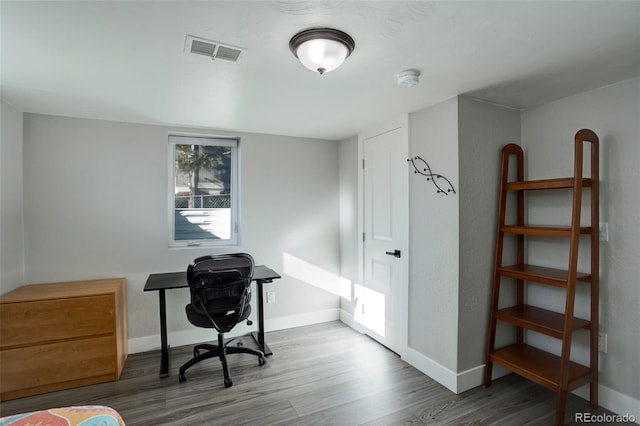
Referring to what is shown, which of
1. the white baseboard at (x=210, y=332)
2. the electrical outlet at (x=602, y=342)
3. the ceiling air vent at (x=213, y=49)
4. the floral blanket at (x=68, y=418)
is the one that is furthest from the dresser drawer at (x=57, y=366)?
the electrical outlet at (x=602, y=342)

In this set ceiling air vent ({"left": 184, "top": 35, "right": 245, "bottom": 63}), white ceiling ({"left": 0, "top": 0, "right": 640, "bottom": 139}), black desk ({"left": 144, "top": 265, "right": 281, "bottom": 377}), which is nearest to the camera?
white ceiling ({"left": 0, "top": 0, "right": 640, "bottom": 139})

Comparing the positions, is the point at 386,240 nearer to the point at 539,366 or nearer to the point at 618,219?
the point at 539,366

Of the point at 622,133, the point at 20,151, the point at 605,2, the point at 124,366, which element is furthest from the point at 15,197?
the point at 622,133

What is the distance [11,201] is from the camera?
2510 mm

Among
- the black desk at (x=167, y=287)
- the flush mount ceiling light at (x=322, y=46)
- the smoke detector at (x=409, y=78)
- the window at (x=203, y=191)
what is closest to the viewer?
the flush mount ceiling light at (x=322, y=46)

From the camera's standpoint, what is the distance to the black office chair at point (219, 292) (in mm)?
2418

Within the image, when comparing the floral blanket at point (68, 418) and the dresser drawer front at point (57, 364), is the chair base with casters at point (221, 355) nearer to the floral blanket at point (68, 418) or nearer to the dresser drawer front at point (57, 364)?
the dresser drawer front at point (57, 364)

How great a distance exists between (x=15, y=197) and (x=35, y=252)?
502mm

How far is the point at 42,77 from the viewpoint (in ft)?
6.49

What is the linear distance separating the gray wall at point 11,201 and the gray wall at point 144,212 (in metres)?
0.08

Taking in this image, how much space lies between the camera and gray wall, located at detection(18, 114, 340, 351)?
2.77 m

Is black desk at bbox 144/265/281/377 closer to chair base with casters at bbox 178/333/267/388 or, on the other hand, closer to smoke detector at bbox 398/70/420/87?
chair base with casters at bbox 178/333/267/388

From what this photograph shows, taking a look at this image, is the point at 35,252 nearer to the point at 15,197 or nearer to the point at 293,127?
the point at 15,197

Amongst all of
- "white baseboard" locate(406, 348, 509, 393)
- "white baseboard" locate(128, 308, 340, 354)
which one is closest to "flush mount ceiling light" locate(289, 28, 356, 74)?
"white baseboard" locate(406, 348, 509, 393)
